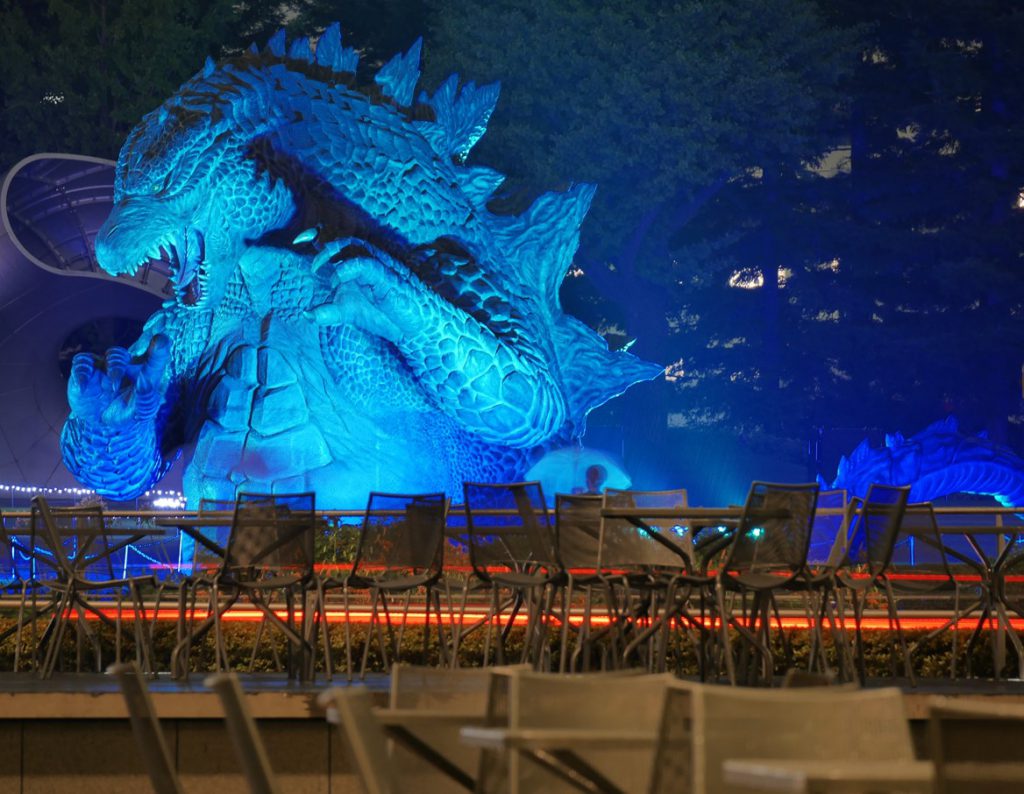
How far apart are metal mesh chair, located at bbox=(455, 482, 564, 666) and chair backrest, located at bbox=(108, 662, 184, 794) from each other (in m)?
3.25

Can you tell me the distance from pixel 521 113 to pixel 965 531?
82.5 ft

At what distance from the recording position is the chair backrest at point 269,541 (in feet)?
23.7

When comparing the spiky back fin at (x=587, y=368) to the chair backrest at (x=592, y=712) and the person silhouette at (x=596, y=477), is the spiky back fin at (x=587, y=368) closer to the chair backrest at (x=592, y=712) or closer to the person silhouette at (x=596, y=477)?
the person silhouette at (x=596, y=477)

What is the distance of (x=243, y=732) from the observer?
3418 millimetres

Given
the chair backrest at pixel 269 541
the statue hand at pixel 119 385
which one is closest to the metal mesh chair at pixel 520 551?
the chair backrest at pixel 269 541

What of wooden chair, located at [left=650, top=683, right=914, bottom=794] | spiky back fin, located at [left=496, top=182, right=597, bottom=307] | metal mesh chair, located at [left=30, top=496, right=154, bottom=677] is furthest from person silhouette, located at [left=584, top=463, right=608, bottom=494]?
wooden chair, located at [left=650, top=683, right=914, bottom=794]

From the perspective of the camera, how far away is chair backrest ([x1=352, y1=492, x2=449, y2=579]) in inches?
296

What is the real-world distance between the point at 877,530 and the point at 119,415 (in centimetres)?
1342

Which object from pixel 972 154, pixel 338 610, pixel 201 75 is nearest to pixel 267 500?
pixel 338 610

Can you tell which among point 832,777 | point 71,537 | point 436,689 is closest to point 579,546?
point 71,537

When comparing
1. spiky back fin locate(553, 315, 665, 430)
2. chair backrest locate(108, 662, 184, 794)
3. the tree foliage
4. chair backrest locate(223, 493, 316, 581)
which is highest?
the tree foliage

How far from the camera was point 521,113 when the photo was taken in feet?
105

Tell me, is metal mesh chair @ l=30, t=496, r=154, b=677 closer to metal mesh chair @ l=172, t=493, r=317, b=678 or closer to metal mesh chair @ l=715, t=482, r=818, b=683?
metal mesh chair @ l=172, t=493, r=317, b=678

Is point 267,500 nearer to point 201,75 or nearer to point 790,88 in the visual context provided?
point 201,75
